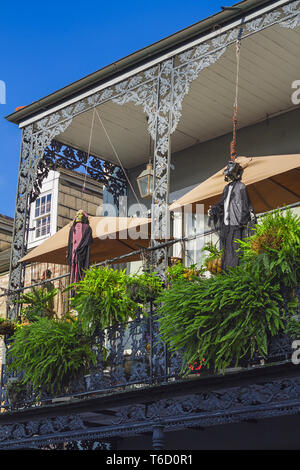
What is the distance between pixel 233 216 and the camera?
9461 millimetres

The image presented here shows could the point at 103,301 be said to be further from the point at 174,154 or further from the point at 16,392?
the point at 174,154

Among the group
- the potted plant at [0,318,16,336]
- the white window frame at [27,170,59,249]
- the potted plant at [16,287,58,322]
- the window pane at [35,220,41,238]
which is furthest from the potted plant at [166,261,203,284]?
the window pane at [35,220,41,238]

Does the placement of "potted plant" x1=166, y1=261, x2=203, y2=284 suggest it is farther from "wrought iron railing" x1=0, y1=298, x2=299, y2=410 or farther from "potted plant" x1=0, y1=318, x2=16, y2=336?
"potted plant" x1=0, y1=318, x2=16, y2=336

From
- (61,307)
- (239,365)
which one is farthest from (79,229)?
(239,365)

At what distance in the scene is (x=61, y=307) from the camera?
14625 mm

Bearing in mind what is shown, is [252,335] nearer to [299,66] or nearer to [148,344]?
[148,344]

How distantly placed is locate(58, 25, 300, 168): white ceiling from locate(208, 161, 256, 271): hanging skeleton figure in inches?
97.4

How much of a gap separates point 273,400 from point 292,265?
1490 mm

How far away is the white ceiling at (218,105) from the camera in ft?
36.8

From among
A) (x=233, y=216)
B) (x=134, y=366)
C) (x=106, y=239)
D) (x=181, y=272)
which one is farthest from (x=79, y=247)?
(x=233, y=216)

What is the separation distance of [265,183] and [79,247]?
3.04 metres

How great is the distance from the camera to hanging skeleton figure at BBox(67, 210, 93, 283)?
37.5 ft

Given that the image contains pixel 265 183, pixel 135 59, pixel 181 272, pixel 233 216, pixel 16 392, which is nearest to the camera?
pixel 233 216
